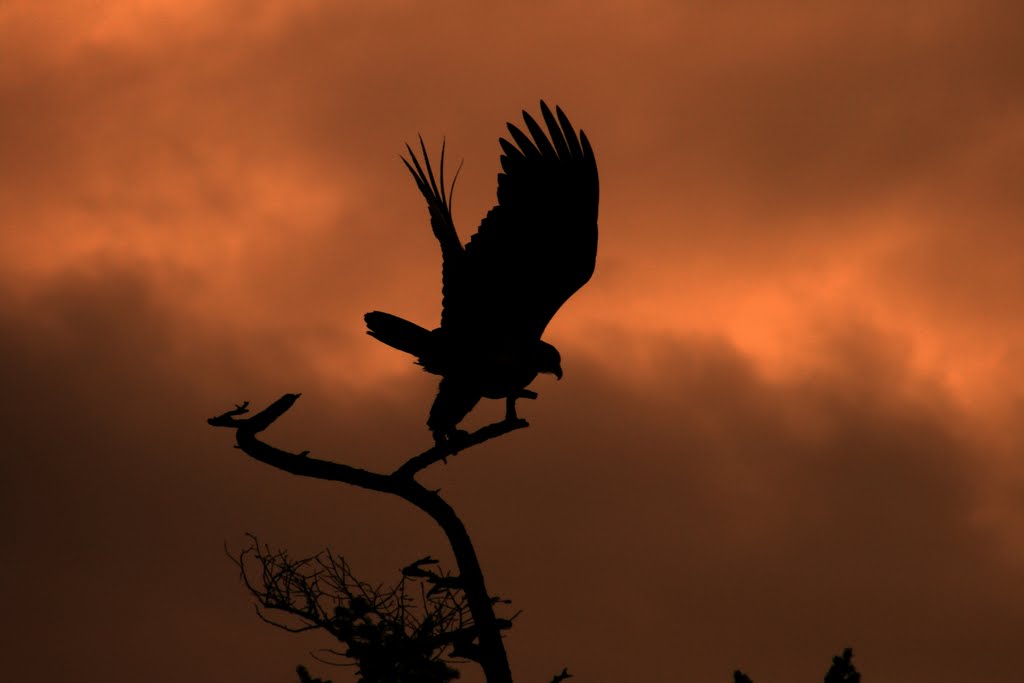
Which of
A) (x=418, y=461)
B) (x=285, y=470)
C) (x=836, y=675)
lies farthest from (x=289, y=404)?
(x=836, y=675)

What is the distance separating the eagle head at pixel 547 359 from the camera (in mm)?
10648

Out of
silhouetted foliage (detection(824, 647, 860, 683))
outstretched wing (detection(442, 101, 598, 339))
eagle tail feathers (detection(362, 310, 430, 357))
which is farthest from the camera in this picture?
outstretched wing (detection(442, 101, 598, 339))

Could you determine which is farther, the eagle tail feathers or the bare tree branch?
the eagle tail feathers

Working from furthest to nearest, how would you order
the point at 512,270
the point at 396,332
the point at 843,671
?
the point at 512,270, the point at 396,332, the point at 843,671

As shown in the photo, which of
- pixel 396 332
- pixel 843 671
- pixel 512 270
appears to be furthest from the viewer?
pixel 512 270

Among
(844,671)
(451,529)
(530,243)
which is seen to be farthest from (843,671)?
(530,243)

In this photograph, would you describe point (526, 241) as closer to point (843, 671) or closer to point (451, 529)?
point (451, 529)

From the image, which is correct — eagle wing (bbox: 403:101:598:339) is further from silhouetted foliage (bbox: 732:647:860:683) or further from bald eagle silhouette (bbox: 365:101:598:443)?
silhouetted foliage (bbox: 732:647:860:683)

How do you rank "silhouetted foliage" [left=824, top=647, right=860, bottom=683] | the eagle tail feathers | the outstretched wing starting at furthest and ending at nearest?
the outstretched wing
the eagle tail feathers
"silhouetted foliage" [left=824, top=647, right=860, bottom=683]

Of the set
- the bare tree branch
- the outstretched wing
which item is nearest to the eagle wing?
the outstretched wing

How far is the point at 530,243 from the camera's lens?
1070cm

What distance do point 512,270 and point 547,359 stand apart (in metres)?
0.83

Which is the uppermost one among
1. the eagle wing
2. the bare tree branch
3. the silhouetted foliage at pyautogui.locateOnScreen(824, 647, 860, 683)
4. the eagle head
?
the eagle wing

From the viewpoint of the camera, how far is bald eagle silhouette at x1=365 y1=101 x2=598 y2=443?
10.2 m
